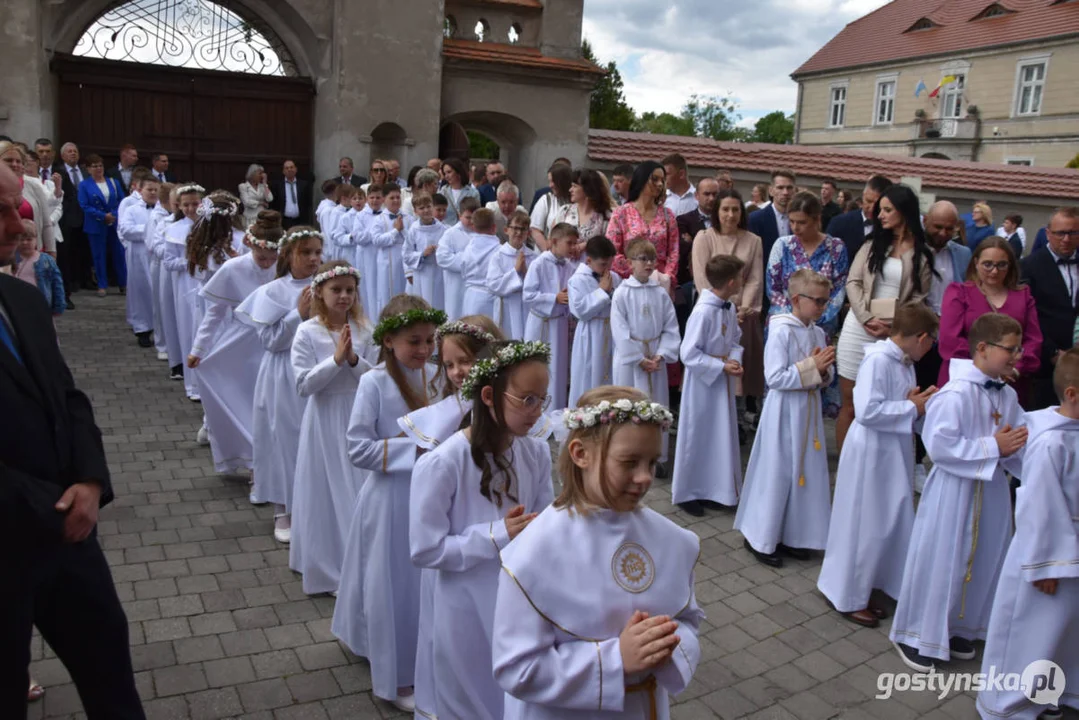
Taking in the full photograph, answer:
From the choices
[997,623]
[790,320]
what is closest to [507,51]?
[790,320]

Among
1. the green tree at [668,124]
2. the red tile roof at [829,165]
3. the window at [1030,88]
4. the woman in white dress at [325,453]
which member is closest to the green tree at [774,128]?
the green tree at [668,124]

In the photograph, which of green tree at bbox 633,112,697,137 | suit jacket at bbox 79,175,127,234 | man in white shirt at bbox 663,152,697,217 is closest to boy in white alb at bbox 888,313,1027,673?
man in white shirt at bbox 663,152,697,217

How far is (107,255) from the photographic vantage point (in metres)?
→ 15.2

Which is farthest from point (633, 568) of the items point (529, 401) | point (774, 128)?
point (774, 128)

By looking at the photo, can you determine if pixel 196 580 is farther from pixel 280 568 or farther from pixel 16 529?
pixel 16 529

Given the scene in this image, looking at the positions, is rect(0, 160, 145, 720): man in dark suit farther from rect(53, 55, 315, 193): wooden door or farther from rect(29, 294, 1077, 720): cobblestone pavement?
rect(53, 55, 315, 193): wooden door

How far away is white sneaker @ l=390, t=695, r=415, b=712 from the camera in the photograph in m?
4.02

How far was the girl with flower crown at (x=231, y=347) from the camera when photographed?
6.89m

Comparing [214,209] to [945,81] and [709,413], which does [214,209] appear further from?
[945,81]

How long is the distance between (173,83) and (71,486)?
14875mm

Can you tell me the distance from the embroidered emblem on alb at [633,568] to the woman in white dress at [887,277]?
470cm

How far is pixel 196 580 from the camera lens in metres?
5.27

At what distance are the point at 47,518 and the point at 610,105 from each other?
4788 centimetres

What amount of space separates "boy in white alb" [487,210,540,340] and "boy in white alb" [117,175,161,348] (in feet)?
16.8
